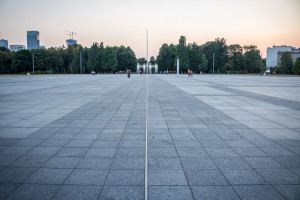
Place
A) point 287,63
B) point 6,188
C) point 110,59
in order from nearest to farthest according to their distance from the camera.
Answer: point 6,188 → point 287,63 → point 110,59

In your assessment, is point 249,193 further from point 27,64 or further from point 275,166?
point 27,64

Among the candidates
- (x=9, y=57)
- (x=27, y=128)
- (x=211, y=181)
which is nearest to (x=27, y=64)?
(x=9, y=57)

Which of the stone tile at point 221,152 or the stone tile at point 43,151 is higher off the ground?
the stone tile at point 221,152

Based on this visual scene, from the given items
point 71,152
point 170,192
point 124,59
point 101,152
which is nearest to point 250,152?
point 170,192

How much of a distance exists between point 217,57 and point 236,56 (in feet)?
25.0

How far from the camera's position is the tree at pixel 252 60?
86938mm

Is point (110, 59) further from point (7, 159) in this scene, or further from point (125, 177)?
point (125, 177)

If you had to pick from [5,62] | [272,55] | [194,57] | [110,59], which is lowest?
[5,62]

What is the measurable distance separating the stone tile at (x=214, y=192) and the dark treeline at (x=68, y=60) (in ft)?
265

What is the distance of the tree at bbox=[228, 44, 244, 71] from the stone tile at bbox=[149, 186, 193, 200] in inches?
3604

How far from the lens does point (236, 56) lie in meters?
88.8

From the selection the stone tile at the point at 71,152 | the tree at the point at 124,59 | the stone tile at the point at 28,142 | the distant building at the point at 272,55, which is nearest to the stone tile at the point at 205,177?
the stone tile at the point at 71,152

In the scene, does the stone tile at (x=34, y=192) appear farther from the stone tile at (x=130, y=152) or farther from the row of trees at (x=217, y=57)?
the row of trees at (x=217, y=57)

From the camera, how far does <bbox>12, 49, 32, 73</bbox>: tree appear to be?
7900 cm
